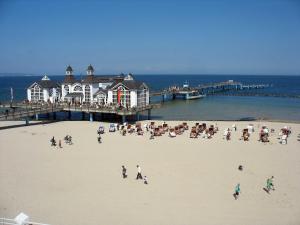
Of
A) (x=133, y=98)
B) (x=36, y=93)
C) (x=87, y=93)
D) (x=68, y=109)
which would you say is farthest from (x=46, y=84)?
(x=133, y=98)

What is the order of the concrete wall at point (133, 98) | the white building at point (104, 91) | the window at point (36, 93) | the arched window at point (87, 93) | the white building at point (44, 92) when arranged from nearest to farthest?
the concrete wall at point (133, 98), the white building at point (104, 91), the arched window at point (87, 93), the white building at point (44, 92), the window at point (36, 93)

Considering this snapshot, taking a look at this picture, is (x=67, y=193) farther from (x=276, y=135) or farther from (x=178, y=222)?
(x=276, y=135)

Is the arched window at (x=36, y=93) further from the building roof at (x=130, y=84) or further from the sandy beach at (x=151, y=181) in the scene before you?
the sandy beach at (x=151, y=181)

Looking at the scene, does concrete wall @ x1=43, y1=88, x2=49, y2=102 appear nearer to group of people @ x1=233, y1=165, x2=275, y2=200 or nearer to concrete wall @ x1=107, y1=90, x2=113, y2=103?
concrete wall @ x1=107, y1=90, x2=113, y2=103

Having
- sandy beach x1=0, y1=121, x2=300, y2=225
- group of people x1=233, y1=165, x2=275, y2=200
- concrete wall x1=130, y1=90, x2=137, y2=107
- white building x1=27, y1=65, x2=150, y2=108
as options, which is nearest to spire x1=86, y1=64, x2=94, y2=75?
white building x1=27, y1=65, x2=150, y2=108

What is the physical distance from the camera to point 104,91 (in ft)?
117

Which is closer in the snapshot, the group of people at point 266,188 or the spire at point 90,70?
the group of people at point 266,188

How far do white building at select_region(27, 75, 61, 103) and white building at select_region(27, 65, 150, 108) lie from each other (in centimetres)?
20

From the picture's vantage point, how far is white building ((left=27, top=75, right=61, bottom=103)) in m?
38.1

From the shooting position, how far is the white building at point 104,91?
1348 inches

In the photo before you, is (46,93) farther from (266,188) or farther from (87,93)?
(266,188)

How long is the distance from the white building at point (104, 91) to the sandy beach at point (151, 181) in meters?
10.3

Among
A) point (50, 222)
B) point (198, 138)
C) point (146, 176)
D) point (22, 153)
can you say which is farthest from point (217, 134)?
point (50, 222)

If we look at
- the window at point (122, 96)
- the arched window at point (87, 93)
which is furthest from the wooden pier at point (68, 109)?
the arched window at point (87, 93)
